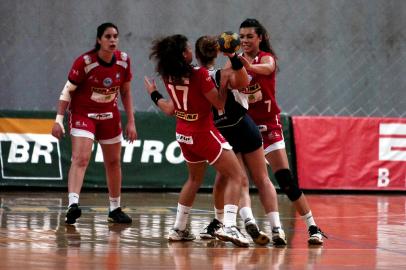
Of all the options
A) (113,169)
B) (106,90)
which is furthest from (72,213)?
(106,90)

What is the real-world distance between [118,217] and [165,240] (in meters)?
1.63

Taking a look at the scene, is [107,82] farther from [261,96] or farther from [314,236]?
[314,236]

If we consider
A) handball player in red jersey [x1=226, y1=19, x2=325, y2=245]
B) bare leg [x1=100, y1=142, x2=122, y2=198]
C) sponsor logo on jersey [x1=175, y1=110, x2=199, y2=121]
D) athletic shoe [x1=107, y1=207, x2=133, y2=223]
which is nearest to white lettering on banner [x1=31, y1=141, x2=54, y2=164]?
bare leg [x1=100, y1=142, x2=122, y2=198]

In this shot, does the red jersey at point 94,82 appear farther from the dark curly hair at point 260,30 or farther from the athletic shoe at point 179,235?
the athletic shoe at point 179,235

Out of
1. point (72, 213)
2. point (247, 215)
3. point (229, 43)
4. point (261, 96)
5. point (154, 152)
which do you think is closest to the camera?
point (229, 43)

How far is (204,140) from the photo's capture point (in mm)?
9000

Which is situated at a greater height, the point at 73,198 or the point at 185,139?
the point at 185,139

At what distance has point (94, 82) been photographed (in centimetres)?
1076

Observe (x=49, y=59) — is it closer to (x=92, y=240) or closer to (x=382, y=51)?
(x=382, y=51)

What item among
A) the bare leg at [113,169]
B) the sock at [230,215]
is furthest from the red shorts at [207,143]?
the bare leg at [113,169]

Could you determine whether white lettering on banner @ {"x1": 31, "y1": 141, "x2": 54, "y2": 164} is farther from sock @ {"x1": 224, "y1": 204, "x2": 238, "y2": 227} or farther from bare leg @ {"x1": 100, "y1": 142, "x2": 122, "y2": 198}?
sock @ {"x1": 224, "y1": 204, "x2": 238, "y2": 227}

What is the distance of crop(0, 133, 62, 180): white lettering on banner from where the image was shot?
48.9ft

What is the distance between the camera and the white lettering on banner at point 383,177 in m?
16.1

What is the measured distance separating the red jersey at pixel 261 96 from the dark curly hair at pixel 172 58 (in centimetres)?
87
